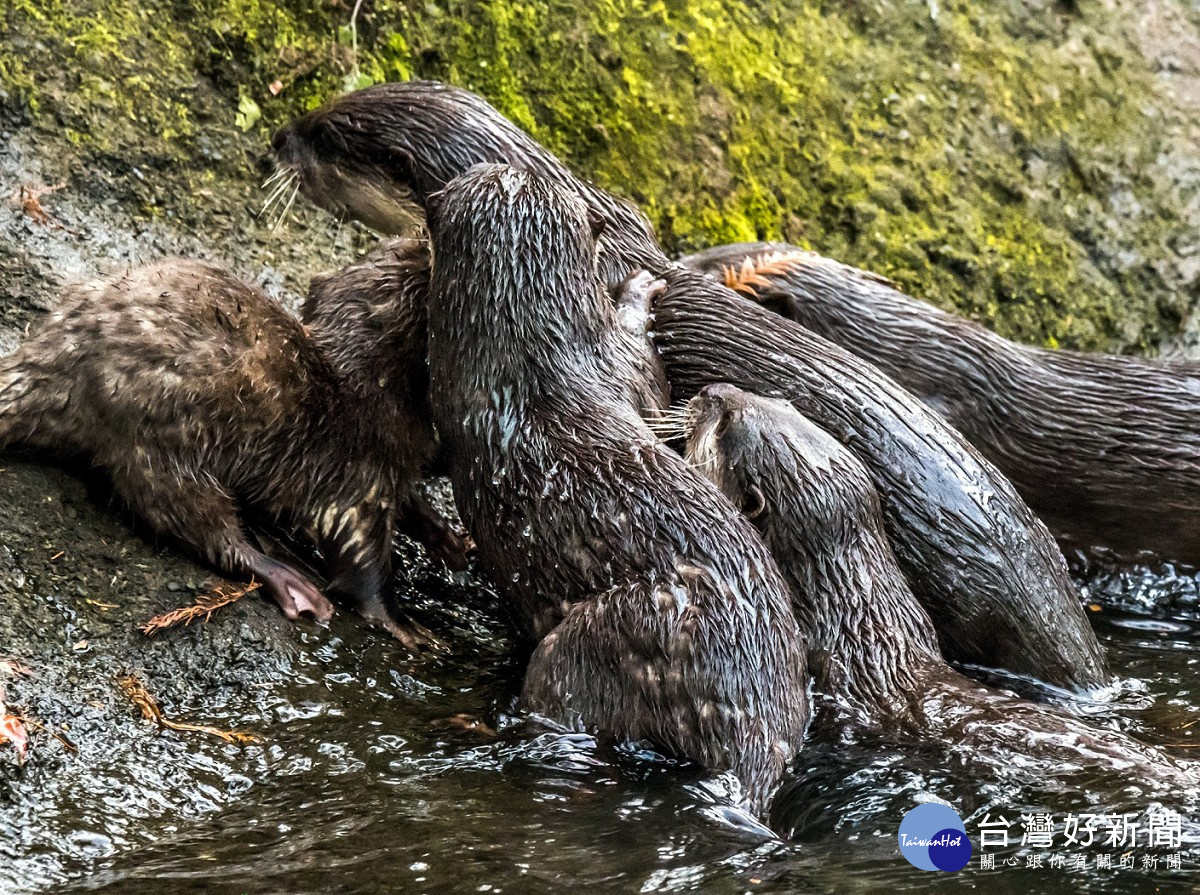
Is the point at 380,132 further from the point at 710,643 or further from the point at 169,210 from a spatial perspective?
the point at 710,643

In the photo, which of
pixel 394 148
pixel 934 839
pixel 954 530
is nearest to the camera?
pixel 934 839

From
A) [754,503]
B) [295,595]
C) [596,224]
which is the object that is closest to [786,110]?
[596,224]

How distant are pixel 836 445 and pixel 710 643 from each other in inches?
38.4

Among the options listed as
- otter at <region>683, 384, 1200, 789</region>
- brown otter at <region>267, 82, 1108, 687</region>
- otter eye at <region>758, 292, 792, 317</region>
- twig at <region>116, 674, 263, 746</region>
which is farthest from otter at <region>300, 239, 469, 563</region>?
otter eye at <region>758, 292, 792, 317</region>

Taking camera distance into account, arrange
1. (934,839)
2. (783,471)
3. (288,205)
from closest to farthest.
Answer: (934,839) < (783,471) < (288,205)

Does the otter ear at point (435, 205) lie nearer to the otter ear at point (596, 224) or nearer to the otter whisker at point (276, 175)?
the otter ear at point (596, 224)

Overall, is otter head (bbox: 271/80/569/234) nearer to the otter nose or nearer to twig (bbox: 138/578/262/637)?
the otter nose

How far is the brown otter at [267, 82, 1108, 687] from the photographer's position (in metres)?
3.92

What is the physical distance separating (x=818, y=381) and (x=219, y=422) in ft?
5.52

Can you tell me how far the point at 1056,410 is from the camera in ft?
15.8

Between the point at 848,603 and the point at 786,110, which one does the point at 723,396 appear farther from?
the point at 786,110

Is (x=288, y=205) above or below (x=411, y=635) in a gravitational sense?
above

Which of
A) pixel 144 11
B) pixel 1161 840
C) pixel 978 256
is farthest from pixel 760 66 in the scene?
pixel 1161 840

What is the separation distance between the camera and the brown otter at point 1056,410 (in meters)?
4.75
